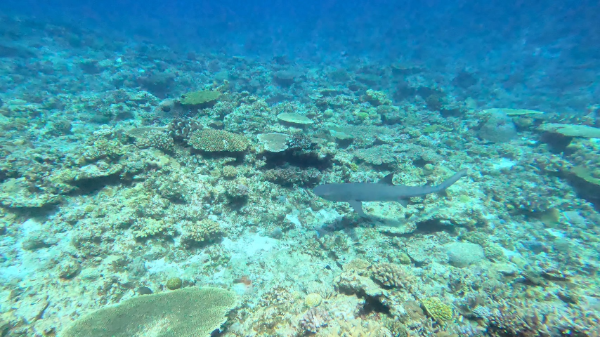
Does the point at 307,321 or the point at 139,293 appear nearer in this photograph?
the point at 307,321

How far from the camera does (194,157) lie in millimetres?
7590

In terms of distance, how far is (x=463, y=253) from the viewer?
600cm

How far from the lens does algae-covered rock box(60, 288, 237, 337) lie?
11.8 feet

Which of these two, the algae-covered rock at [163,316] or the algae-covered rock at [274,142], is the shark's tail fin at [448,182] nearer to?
the algae-covered rock at [274,142]

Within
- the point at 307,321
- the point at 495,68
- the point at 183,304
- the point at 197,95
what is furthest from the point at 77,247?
the point at 495,68

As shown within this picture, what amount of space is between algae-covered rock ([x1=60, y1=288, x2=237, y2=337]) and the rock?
5555 mm

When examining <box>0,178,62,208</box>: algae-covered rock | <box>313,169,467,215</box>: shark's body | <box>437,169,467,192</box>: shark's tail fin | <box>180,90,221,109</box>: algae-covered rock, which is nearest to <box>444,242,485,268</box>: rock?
<box>437,169,467,192</box>: shark's tail fin

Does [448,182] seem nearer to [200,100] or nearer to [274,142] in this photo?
[274,142]

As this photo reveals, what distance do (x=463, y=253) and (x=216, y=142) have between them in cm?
800

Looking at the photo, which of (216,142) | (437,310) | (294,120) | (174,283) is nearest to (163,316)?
(174,283)

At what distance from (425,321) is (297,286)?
2.51m

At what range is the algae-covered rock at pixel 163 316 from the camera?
3.58 metres

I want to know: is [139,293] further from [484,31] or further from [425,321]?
[484,31]

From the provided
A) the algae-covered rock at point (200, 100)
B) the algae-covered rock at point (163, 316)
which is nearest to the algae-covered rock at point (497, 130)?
the algae-covered rock at point (200, 100)
